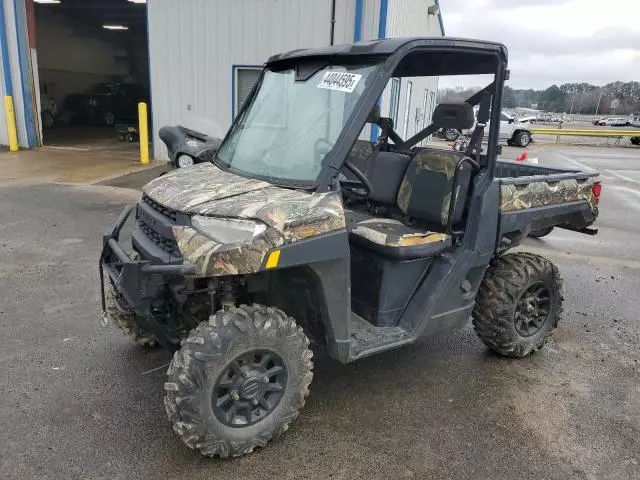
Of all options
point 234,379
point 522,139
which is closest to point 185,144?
point 234,379

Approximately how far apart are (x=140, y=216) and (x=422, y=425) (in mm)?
2144

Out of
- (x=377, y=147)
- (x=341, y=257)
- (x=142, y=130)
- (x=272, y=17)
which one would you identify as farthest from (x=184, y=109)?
(x=341, y=257)

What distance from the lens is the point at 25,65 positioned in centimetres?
1402

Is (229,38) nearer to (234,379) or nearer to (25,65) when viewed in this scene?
(25,65)

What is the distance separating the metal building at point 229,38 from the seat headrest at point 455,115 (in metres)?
6.89

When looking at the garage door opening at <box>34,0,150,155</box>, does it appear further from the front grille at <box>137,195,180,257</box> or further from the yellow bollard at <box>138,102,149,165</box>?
the front grille at <box>137,195,180,257</box>

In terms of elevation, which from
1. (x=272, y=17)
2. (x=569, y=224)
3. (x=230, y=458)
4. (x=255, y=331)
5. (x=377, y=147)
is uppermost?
(x=272, y=17)

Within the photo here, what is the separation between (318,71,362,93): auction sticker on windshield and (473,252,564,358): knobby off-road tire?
181 centimetres

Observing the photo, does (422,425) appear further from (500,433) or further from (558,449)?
(558,449)

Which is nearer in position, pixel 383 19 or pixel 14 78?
pixel 383 19

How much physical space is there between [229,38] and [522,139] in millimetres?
17831

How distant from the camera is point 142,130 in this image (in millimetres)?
13133

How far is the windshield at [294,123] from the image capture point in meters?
3.01

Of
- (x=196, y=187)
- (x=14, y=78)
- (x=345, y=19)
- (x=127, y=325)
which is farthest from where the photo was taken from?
(x=14, y=78)
